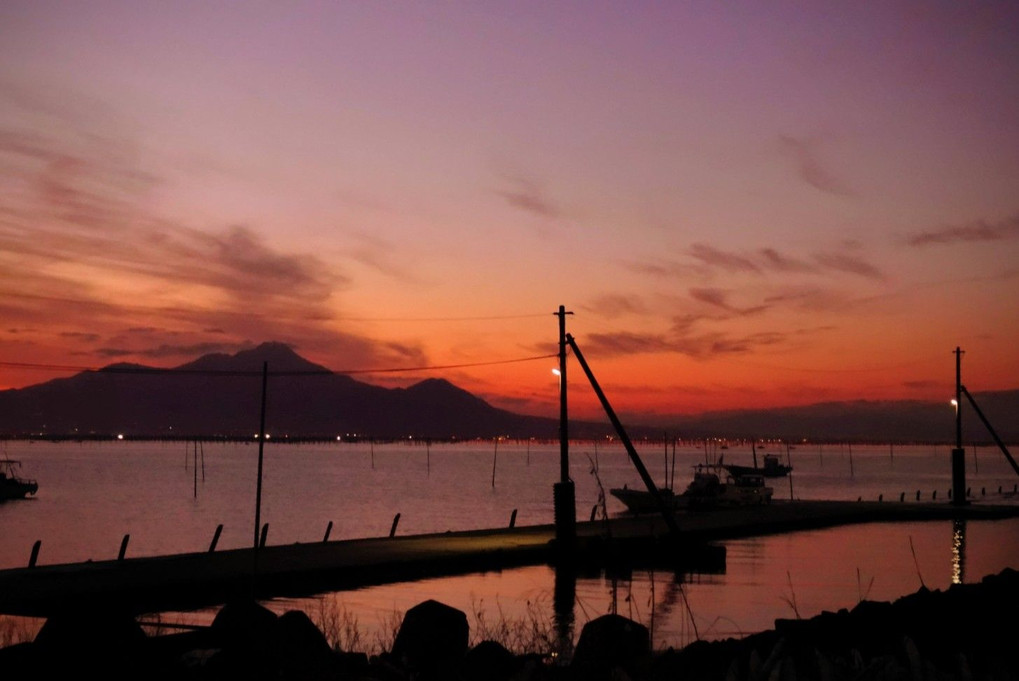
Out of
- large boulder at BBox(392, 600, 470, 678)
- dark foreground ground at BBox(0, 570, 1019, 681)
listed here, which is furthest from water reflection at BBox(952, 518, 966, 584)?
large boulder at BBox(392, 600, 470, 678)

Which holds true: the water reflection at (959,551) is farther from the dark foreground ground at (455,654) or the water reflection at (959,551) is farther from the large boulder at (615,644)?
the large boulder at (615,644)

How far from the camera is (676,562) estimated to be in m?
36.1

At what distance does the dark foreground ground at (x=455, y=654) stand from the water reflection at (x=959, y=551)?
73.0 ft

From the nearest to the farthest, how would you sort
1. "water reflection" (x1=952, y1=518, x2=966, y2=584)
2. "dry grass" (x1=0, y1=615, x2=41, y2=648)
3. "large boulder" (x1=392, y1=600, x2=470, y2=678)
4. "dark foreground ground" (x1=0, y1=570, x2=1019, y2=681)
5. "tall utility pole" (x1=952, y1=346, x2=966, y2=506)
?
"dark foreground ground" (x1=0, y1=570, x2=1019, y2=681) → "large boulder" (x1=392, y1=600, x2=470, y2=678) → "dry grass" (x1=0, y1=615, x2=41, y2=648) → "water reflection" (x1=952, y1=518, x2=966, y2=584) → "tall utility pole" (x1=952, y1=346, x2=966, y2=506)

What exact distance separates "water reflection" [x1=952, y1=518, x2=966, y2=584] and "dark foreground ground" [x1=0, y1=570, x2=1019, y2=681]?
73.0 ft

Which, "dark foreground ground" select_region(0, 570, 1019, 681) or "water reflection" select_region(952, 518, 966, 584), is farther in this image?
"water reflection" select_region(952, 518, 966, 584)

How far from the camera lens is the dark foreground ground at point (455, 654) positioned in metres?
9.84

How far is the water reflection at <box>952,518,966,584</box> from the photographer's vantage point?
3678 cm

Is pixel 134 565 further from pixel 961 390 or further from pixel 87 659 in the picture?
pixel 961 390

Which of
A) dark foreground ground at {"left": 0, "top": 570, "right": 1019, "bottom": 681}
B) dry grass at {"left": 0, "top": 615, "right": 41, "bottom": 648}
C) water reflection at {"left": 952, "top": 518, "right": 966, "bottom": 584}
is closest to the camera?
dark foreground ground at {"left": 0, "top": 570, "right": 1019, "bottom": 681}

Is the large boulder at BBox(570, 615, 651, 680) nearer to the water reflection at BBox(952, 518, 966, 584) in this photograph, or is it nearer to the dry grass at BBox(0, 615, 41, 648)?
the dry grass at BBox(0, 615, 41, 648)

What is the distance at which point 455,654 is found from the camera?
12.6 metres

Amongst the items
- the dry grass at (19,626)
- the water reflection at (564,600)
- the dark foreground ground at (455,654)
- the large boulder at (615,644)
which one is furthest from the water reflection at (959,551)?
the large boulder at (615,644)

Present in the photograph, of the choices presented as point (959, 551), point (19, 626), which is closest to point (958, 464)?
point (959, 551)
